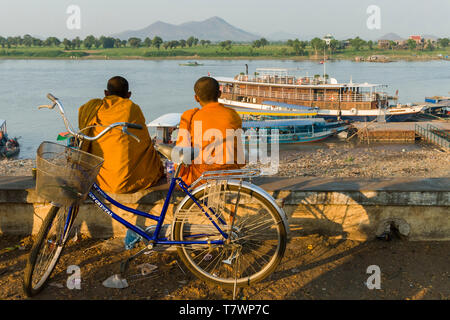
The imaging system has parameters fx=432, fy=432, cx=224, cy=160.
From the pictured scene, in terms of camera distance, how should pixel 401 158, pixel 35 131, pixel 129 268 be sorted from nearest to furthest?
pixel 129 268, pixel 401 158, pixel 35 131

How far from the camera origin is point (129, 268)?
3291 mm

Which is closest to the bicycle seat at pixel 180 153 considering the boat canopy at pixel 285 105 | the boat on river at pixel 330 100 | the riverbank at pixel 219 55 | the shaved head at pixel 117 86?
the shaved head at pixel 117 86

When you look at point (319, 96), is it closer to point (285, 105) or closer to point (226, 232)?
point (285, 105)

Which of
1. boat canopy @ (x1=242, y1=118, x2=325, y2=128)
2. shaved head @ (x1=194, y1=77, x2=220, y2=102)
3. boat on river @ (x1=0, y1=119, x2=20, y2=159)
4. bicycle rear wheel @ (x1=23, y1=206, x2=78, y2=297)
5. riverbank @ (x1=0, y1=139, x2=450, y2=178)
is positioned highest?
shaved head @ (x1=194, y1=77, x2=220, y2=102)

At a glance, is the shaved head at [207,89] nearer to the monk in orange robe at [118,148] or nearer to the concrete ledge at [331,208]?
the monk in orange robe at [118,148]

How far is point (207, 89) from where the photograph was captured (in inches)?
134

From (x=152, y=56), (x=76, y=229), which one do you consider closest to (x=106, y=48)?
(x=152, y=56)

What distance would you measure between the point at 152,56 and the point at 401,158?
330 feet

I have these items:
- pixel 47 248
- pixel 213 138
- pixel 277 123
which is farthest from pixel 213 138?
pixel 277 123

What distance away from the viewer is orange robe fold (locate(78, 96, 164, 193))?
346 centimetres

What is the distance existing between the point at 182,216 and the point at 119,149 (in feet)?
2.80

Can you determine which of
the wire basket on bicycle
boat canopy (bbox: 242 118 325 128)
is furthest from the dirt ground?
boat canopy (bbox: 242 118 325 128)

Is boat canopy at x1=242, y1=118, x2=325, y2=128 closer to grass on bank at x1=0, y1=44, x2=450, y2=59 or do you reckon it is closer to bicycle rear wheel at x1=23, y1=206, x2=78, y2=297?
bicycle rear wheel at x1=23, y1=206, x2=78, y2=297

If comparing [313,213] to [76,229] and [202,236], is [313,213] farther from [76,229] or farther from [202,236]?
[76,229]
